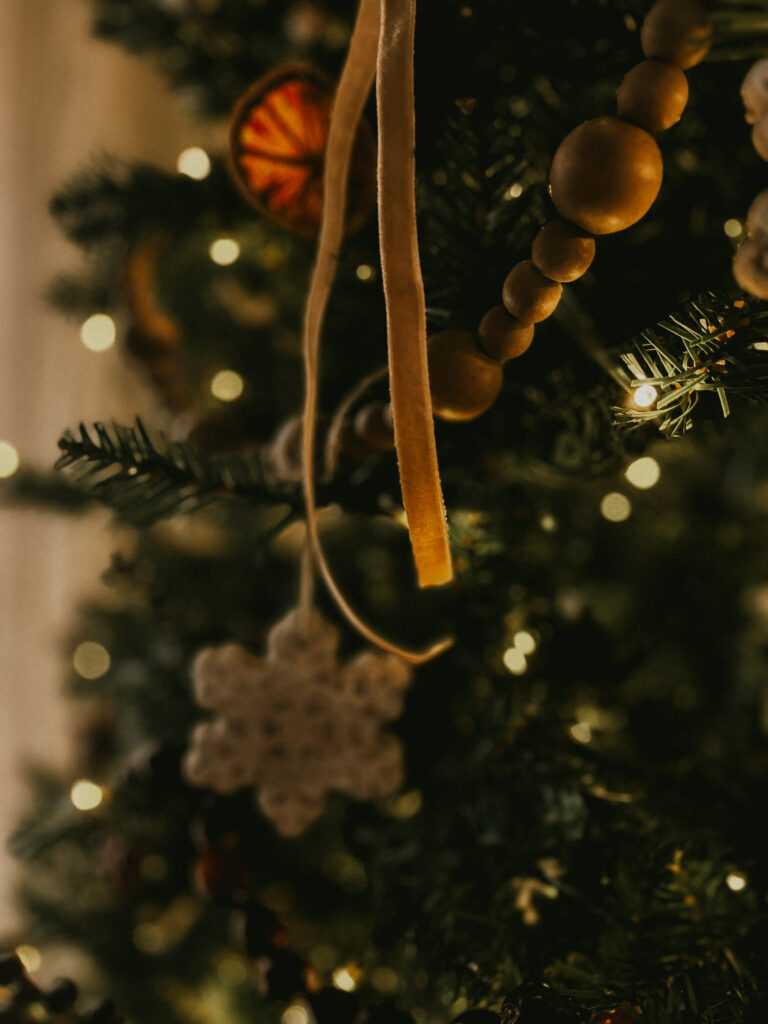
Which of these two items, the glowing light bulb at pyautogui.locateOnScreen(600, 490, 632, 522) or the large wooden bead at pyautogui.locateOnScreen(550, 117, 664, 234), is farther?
the glowing light bulb at pyautogui.locateOnScreen(600, 490, 632, 522)

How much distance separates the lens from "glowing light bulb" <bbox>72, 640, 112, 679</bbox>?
0.81m

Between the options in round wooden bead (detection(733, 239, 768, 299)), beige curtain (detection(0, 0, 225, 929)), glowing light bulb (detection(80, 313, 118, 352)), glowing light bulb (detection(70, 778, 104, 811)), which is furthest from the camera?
beige curtain (detection(0, 0, 225, 929))

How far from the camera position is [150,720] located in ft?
2.36

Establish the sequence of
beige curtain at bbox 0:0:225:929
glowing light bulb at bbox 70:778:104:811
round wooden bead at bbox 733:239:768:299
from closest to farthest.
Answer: round wooden bead at bbox 733:239:768:299, glowing light bulb at bbox 70:778:104:811, beige curtain at bbox 0:0:225:929

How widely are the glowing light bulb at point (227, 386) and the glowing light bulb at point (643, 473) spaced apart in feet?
1.23

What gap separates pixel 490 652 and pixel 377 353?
0.79 ft

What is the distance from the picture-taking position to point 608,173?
10.4 inches

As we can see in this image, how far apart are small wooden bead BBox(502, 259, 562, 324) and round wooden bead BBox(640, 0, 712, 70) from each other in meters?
0.09

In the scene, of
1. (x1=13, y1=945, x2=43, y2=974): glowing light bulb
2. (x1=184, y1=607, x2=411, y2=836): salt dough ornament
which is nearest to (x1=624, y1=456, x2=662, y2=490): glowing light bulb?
(x1=184, y1=607, x2=411, y2=836): salt dough ornament

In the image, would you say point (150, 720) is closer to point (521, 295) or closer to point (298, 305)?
point (298, 305)

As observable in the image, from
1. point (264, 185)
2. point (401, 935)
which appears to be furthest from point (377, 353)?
point (401, 935)

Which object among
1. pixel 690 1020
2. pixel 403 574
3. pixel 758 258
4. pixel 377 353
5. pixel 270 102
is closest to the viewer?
pixel 758 258

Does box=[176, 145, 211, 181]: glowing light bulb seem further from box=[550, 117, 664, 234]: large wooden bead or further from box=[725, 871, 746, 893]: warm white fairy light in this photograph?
box=[725, 871, 746, 893]: warm white fairy light

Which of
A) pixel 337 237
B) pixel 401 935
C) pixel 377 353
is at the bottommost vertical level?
pixel 401 935
